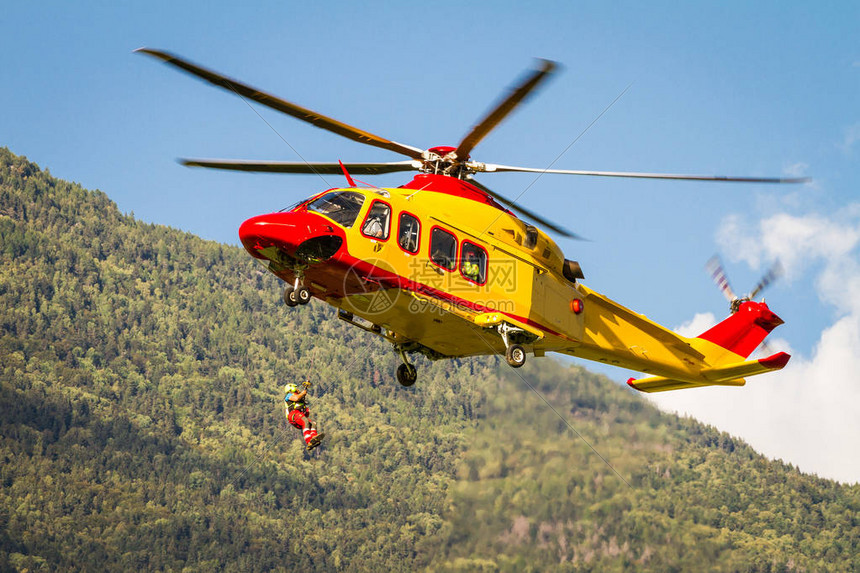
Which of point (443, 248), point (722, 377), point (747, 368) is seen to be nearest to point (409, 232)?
point (443, 248)

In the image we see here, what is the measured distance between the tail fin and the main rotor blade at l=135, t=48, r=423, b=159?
10.1 metres

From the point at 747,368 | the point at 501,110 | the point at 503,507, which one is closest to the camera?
the point at 501,110

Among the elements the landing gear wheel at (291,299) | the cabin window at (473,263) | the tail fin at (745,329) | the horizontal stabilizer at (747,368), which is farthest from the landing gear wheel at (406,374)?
the tail fin at (745,329)

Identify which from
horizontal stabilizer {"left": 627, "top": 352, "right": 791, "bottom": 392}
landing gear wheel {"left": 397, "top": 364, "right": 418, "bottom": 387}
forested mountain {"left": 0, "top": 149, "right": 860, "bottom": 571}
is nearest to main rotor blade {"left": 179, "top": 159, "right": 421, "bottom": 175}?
landing gear wheel {"left": 397, "top": 364, "right": 418, "bottom": 387}

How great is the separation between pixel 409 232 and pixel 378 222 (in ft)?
2.48

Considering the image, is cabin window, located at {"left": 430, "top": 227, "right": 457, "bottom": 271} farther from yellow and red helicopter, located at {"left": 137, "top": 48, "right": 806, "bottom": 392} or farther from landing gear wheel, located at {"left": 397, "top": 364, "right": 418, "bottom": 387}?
landing gear wheel, located at {"left": 397, "top": 364, "right": 418, "bottom": 387}

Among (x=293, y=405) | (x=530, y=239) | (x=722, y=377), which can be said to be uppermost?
(x=530, y=239)

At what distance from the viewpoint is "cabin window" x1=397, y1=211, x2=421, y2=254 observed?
23656 mm

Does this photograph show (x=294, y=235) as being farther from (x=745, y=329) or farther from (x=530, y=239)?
(x=745, y=329)

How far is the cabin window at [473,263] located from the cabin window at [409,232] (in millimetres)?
1223

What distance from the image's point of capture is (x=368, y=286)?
23.5 meters

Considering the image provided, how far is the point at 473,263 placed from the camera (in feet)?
80.9

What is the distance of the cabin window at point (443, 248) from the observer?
2408 centimetres

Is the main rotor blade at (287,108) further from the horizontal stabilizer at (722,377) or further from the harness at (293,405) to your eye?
the horizontal stabilizer at (722,377)
